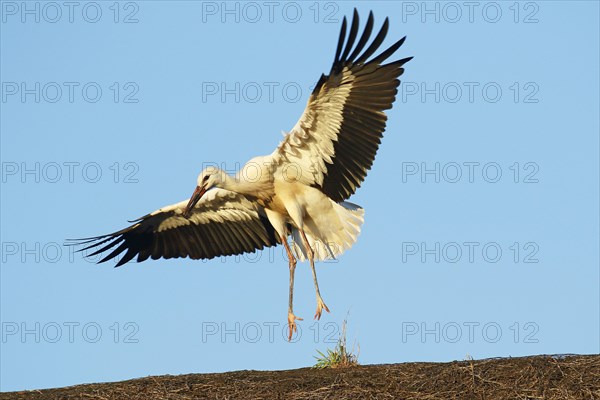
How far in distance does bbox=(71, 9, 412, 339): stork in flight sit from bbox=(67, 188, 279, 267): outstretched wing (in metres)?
0.01

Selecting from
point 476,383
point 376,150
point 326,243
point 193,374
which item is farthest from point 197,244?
point 476,383

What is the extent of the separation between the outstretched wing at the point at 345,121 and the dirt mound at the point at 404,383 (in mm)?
2488

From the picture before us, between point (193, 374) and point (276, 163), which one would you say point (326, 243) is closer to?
point (276, 163)

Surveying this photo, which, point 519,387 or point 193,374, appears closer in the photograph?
point 519,387

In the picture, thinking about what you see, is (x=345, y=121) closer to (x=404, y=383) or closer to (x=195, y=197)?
(x=195, y=197)

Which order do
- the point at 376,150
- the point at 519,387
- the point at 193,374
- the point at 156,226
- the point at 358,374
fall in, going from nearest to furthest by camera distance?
the point at 519,387, the point at 358,374, the point at 193,374, the point at 376,150, the point at 156,226

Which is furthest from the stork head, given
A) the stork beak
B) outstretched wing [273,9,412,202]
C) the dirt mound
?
the dirt mound

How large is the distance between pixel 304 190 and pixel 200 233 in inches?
64.6

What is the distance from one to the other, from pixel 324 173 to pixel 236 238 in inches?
66.1

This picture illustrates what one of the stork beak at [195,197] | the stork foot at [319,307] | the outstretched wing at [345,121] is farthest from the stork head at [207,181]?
the stork foot at [319,307]

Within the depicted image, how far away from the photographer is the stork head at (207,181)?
9.35 metres

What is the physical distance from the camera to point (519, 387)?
645 centimetres

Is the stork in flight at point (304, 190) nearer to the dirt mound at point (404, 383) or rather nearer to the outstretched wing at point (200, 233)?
the outstretched wing at point (200, 233)

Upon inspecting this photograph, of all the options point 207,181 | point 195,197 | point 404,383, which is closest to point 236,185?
point 207,181
